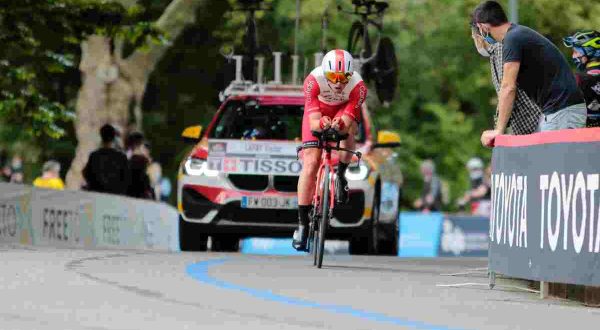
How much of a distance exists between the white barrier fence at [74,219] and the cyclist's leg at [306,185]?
5.38m

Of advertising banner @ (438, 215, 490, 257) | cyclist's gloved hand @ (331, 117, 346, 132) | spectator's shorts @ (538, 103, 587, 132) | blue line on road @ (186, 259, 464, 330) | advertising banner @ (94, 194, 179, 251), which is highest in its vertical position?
spectator's shorts @ (538, 103, 587, 132)

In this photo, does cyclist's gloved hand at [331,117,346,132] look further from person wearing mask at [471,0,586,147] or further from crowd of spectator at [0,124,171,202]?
crowd of spectator at [0,124,171,202]

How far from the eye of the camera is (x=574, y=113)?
13.5 meters

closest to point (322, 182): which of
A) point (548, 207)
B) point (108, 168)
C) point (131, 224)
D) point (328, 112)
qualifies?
point (328, 112)

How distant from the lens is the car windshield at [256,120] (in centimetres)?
2106

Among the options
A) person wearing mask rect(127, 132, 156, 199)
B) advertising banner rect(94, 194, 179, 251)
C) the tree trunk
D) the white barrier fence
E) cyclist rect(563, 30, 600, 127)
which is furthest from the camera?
the tree trunk

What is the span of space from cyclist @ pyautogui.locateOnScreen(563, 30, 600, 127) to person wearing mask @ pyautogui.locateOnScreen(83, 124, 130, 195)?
1004 cm

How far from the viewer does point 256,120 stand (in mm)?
21172

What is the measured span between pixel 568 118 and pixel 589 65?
1.73 meters

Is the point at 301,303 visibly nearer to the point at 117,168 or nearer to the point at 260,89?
the point at 260,89

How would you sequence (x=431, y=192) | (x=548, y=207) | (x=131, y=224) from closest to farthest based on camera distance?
(x=548, y=207) → (x=131, y=224) → (x=431, y=192)

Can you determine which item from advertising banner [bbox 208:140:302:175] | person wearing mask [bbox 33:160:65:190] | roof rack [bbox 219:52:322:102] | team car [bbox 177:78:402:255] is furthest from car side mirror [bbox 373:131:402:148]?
person wearing mask [bbox 33:160:65:190]

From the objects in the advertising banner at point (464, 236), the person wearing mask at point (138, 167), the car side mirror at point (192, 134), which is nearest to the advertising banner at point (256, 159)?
the car side mirror at point (192, 134)

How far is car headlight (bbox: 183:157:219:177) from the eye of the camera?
2027 cm
